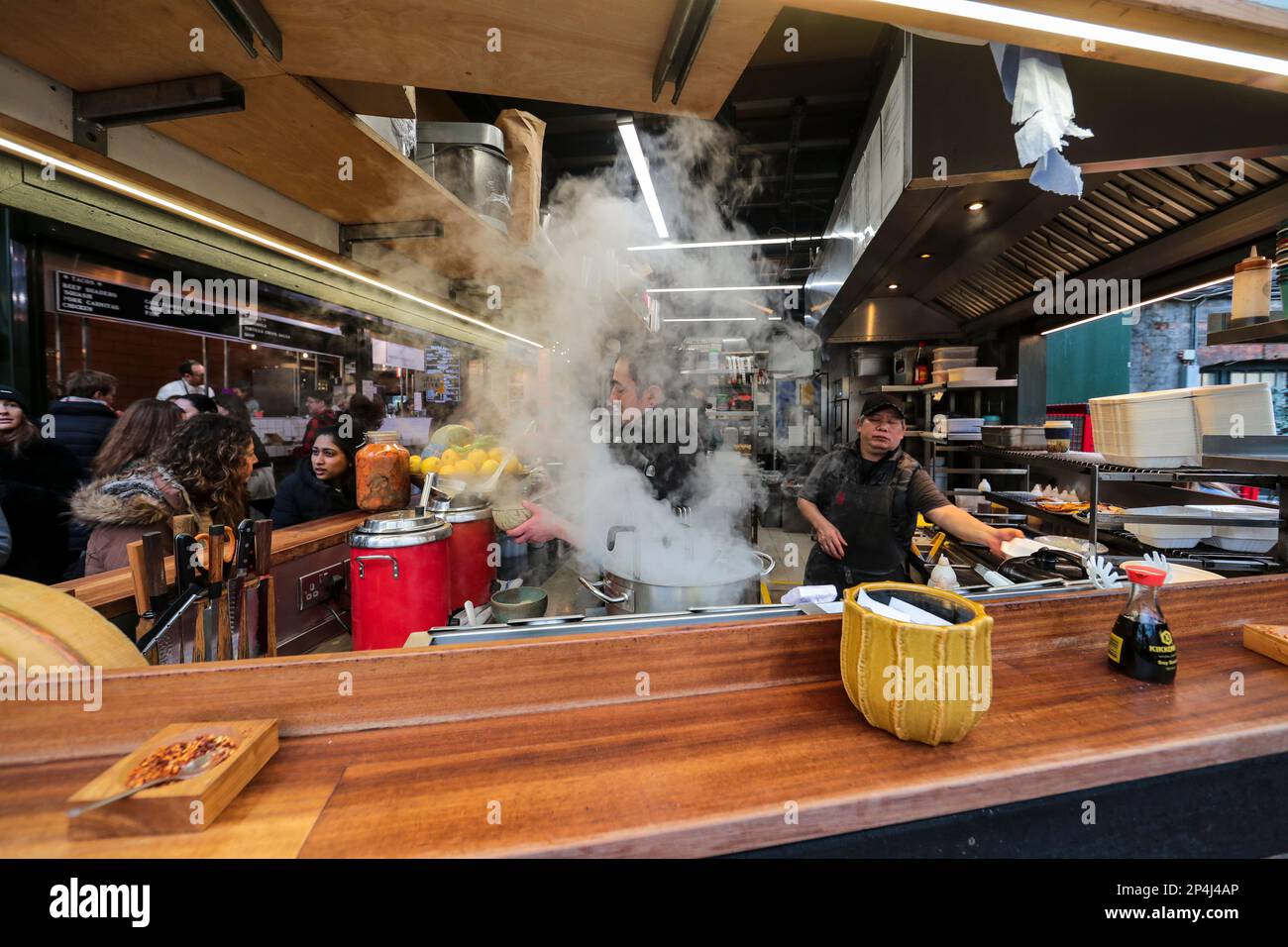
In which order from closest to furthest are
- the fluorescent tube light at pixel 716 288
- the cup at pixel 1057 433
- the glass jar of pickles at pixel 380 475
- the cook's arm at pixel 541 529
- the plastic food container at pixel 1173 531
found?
1. the cook's arm at pixel 541 529
2. the glass jar of pickles at pixel 380 475
3. the plastic food container at pixel 1173 531
4. the cup at pixel 1057 433
5. the fluorescent tube light at pixel 716 288

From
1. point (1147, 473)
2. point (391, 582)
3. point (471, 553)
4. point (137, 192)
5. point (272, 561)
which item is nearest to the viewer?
point (391, 582)

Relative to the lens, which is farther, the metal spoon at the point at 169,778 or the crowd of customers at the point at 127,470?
the crowd of customers at the point at 127,470

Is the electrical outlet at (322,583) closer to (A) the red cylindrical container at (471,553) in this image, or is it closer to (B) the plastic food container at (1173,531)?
(A) the red cylindrical container at (471,553)

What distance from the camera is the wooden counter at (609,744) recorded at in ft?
2.31

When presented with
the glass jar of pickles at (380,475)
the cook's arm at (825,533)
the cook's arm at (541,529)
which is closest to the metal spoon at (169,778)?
the cook's arm at (541,529)

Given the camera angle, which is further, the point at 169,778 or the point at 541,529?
the point at 541,529

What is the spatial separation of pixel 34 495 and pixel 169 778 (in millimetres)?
2665

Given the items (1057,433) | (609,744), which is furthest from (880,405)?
(609,744)

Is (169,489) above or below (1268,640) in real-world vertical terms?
above

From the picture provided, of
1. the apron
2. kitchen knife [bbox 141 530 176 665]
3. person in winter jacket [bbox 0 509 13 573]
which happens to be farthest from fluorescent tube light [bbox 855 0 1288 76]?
person in winter jacket [bbox 0 509 13 573]

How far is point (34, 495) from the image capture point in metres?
2.39

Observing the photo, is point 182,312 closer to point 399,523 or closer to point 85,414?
point 85,414

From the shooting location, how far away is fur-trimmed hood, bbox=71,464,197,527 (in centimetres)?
187

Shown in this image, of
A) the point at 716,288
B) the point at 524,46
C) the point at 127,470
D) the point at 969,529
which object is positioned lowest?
the point at 969,529
